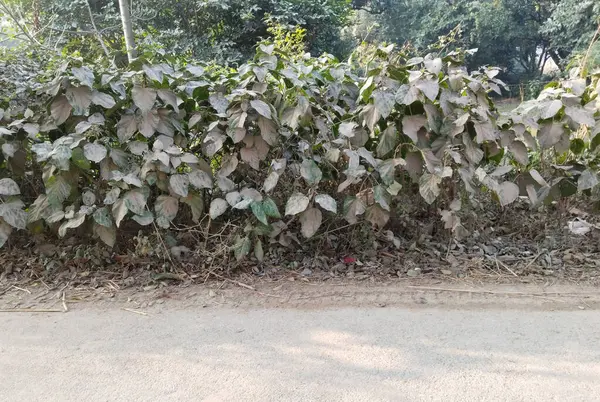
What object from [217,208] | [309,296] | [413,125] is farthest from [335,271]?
[413,125]

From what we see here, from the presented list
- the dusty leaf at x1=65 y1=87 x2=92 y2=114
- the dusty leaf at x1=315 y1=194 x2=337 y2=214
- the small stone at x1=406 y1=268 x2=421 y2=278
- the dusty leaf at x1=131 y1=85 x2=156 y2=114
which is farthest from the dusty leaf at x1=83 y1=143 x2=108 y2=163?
the small stone at x1=406 y1=268 x2=421 y2=278

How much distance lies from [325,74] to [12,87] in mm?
1991

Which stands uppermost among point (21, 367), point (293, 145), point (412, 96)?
point (412, 96)

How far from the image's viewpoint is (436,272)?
2742 millimetres

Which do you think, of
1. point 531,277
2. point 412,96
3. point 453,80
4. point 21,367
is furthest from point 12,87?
point 531,277

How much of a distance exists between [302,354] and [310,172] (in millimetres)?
983

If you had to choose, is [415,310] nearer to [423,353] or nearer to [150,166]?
[423,353]

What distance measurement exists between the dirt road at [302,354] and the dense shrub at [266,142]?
51 cm

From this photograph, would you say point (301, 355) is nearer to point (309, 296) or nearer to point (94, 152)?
point (309, 296)

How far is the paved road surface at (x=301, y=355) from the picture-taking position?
1.73 meters

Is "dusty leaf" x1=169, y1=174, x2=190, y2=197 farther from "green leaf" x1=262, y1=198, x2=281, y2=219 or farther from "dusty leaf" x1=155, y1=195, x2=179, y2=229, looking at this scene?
"green leaf" x1=262, y1=198, x2=281, y2=219

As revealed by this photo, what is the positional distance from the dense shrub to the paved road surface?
533mm

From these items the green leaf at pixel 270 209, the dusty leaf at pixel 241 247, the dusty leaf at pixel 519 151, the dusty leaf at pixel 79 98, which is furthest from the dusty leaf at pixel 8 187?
the dusty leaf at pixel 519 151

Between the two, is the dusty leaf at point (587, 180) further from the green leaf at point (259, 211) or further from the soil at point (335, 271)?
the green leaf at point (259, 211)
